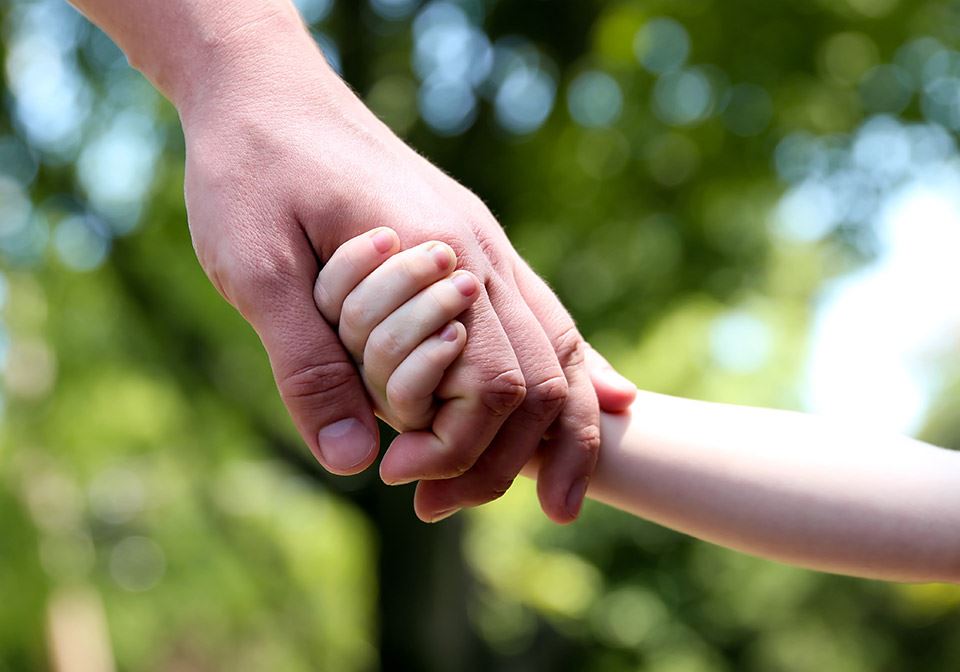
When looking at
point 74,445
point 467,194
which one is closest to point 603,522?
point 74,445

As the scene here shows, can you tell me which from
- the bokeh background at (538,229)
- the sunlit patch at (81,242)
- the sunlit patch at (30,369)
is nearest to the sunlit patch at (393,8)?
the bokeh background at (538,229)

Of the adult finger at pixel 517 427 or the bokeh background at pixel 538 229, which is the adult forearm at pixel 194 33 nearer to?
the adult finger at pixel 517 427

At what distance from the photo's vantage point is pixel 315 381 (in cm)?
117

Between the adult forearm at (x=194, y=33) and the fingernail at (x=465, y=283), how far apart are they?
41 cm

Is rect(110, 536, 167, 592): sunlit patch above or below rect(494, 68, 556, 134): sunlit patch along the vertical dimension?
below

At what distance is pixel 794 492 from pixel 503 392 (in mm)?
573

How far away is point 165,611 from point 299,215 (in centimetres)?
952

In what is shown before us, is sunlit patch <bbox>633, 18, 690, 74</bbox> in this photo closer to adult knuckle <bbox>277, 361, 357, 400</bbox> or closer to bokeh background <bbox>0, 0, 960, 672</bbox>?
bokeh background <bbox>0, 0, 960, 672</bbox>

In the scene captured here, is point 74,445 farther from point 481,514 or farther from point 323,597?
point 323,597

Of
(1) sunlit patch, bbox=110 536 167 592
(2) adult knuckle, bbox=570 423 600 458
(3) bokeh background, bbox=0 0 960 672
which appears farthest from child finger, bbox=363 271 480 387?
(1) sunlit patch, bbox=110 536 167 592

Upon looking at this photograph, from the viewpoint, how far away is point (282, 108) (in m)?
1.21

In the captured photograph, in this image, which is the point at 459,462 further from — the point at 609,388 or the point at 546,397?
the point at 609,388

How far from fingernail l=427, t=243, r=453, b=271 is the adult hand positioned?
0.04 metres

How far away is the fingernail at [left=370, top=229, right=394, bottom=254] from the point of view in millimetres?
1140
